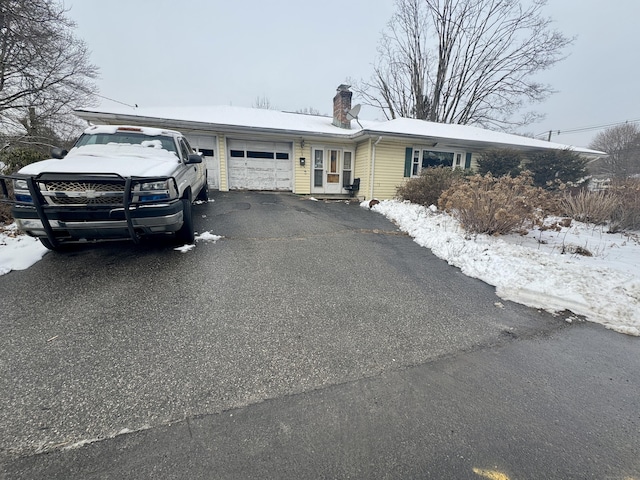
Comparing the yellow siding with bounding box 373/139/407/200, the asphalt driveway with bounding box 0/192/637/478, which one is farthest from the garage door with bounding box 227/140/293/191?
the asphalt driveway with bounding box 0/192/637/478

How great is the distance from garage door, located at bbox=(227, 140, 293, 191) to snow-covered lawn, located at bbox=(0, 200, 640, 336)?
674cm

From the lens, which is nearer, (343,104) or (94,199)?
(94,199)

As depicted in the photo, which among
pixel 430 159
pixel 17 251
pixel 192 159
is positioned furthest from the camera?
pixel 430 159

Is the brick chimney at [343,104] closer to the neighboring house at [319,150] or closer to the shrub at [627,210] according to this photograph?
the neighboring house at [319,150]

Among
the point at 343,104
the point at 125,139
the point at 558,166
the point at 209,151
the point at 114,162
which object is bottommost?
the point at 114,162

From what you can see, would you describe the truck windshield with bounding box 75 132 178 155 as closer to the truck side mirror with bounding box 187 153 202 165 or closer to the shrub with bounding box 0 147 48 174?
the truck side mirror with bounding box 187 153 202 165

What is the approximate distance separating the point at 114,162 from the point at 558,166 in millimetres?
15672

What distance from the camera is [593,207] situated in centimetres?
696

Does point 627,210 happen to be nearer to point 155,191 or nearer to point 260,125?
point 155,191

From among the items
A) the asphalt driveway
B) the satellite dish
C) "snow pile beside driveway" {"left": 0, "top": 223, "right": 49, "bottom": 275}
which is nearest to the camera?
the asphalt driveway

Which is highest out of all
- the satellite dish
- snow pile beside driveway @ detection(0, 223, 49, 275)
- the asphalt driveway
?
the satellite dish

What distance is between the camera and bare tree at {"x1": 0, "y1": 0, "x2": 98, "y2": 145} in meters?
9.21

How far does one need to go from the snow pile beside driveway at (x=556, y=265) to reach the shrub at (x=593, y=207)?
0.88 ft

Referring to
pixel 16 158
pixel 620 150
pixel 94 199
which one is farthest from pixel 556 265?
pixel 620 150
